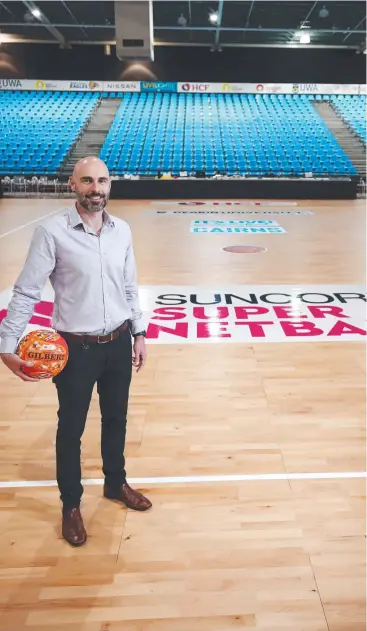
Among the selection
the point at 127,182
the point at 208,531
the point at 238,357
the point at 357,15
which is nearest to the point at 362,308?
the point at 238,357

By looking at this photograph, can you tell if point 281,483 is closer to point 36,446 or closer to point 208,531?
point 208,531

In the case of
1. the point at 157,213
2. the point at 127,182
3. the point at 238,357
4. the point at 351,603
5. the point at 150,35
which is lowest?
the point at 351,603

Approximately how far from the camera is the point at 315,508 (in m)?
2.38

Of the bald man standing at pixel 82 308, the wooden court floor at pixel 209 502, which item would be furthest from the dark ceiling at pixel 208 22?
the bald man standing at pixel 82 308

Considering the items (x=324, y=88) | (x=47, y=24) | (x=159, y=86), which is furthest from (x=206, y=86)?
(x=47, y=24)

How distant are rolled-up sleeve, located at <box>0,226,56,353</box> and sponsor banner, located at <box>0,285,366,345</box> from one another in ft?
8.55

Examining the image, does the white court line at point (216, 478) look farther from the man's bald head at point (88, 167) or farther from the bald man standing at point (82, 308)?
the man's bald head at point (88, 167)

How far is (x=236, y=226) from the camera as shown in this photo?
39.8ft

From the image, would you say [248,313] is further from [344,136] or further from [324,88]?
[324,88]

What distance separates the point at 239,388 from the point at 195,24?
840 inches

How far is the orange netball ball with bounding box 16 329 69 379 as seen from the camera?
192cm

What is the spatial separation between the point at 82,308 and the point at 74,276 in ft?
0.44

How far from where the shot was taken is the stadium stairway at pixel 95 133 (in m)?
21.8

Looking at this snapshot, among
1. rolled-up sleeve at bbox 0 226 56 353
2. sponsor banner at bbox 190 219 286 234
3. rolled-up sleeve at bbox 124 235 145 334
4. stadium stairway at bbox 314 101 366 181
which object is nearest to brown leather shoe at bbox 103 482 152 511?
rolled-up sleeve at bbox 124 235 145 334
